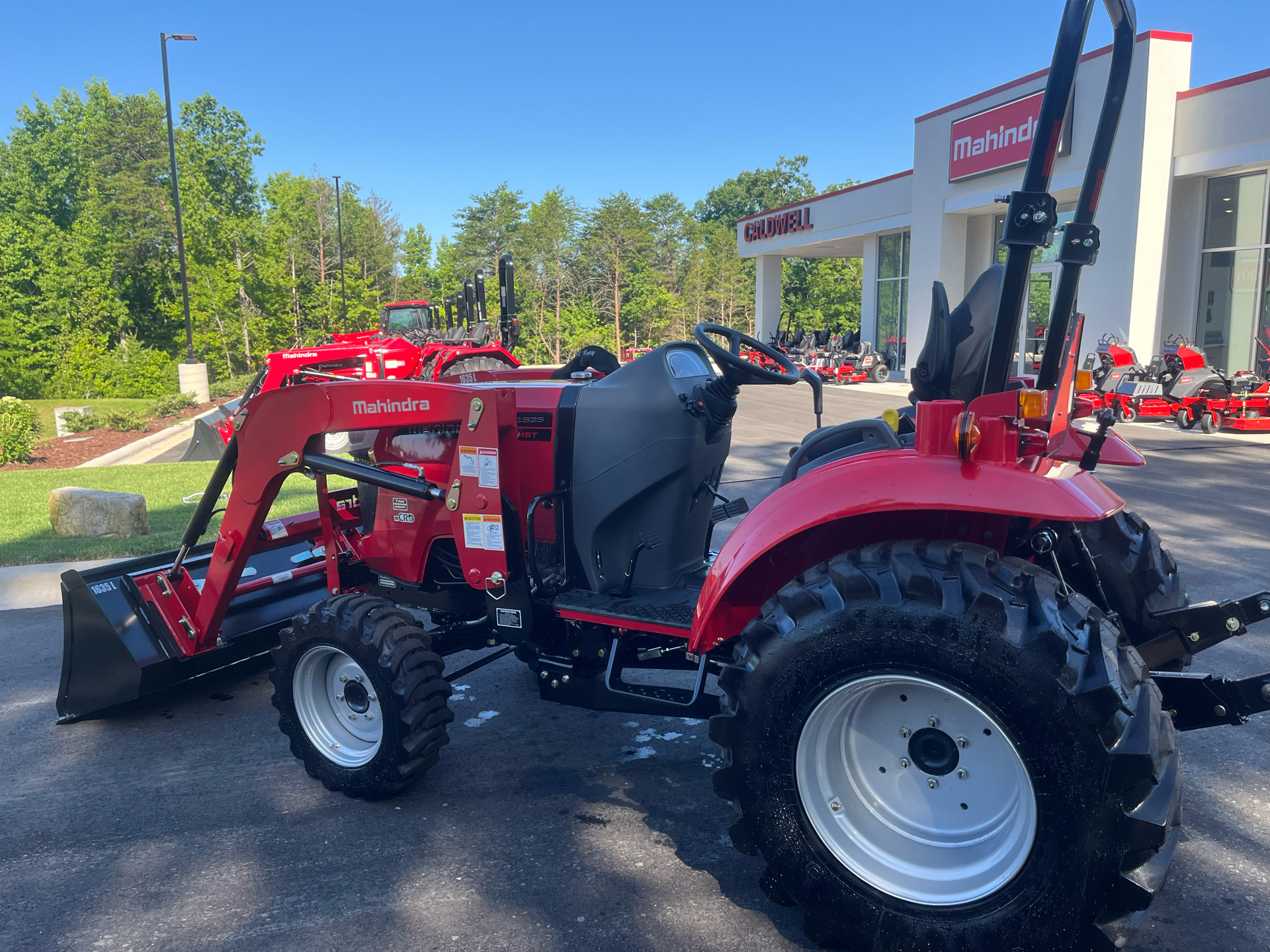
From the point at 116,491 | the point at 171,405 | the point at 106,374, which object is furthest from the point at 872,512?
the point at 106,374

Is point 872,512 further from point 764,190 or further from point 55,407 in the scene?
point 764,190

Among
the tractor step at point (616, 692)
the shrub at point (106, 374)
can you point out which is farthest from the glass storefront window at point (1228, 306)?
→ the shrub at point (106, 374)

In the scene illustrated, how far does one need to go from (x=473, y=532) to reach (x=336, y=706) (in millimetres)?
947

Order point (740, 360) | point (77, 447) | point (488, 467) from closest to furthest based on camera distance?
point (740, 360) < point (488, 467) < point (77, 447)

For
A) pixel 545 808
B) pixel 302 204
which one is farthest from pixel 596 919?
pixel 302 204

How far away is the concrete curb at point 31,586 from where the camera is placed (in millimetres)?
6293

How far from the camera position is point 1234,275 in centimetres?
1869

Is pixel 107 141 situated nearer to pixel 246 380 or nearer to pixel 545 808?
pixel 246 380

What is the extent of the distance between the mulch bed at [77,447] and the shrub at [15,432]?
6.7 inches

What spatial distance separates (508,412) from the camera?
3.50 metres

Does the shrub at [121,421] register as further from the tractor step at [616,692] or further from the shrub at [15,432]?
the tractor step at [616,692]

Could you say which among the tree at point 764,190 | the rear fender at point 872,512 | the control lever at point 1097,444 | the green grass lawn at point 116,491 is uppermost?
the tree at point 764,190

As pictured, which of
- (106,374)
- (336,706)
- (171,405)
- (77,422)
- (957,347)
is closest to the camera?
(957,347)

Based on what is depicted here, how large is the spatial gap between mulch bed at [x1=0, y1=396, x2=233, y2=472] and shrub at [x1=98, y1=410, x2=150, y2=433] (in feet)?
0.46
